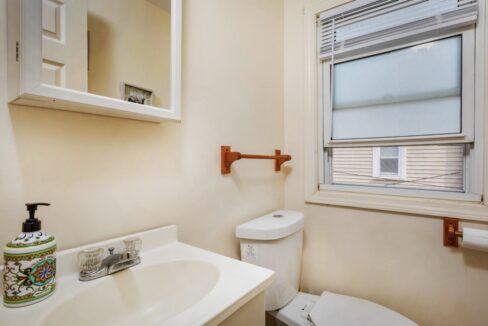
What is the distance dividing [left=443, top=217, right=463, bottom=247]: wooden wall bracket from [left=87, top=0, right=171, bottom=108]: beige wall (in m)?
1.22

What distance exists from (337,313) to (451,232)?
581 mm

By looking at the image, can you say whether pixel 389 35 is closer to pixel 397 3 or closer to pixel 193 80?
pixel 397 3

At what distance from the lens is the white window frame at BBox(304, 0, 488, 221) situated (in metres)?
0.98

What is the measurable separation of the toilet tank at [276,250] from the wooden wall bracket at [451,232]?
23.5 inches

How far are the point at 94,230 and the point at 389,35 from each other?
59.3 inches

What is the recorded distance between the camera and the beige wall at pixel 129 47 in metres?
0.63

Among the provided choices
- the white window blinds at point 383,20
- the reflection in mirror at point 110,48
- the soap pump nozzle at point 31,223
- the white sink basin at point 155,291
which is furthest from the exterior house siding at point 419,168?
the soap pump nozzle at point 31,223

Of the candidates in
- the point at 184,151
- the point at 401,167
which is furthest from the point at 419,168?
the point at 184,151

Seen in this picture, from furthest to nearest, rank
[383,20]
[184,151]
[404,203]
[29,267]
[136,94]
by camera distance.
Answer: [383,20] < [404,203] < [184,151] < [136,94] < [29,267]

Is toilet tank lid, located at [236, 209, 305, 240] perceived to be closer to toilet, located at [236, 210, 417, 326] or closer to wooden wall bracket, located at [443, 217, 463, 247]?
toilet, located at [236, 210, 417, 326]

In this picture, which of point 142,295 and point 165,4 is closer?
point 142,295

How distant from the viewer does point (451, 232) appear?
3.20 feet

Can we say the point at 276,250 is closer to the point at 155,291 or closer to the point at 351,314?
the point at 351,314

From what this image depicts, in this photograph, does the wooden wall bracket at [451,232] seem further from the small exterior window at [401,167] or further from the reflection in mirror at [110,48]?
the reflection in mirror at [110,48]
